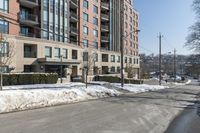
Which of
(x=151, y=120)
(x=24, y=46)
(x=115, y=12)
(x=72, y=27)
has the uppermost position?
(x=115, y=12)

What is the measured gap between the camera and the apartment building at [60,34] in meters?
47.3

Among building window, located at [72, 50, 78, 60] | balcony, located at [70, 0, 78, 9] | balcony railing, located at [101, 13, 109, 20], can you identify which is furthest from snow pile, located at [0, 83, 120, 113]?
balcony railing, located at [101, 13, 109, 20]

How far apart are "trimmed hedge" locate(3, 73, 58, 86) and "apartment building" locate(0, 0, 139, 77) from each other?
398 centimetres

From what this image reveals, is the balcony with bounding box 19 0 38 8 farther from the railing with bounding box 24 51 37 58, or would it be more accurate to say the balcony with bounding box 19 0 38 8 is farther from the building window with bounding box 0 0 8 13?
the railing with bounding box 24 51 37 58

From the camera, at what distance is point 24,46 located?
50.2 metres

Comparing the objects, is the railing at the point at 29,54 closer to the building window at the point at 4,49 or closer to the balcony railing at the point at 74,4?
the building window at the point at 4,49

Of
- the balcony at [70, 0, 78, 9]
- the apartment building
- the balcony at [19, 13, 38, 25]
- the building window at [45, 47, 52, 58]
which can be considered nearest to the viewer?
the apartment building

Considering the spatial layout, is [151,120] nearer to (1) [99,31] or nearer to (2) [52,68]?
(2) [52,68]

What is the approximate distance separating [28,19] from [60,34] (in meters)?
7.78

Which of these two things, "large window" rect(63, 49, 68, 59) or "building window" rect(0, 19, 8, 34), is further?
"large window" rect(63, 49, 68, 59)

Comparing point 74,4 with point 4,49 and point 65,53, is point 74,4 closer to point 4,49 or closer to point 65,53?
point 65,53

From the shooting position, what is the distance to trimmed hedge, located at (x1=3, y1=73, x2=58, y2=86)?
1508 inches

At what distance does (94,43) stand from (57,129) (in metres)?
65.6

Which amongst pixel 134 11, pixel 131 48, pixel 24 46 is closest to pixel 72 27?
pixel 24 46
